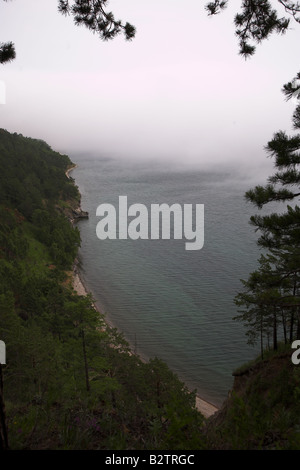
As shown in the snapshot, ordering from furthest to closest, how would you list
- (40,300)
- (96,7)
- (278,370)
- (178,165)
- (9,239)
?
(178,165) < (9,239) < (40,300) < (278,370) < (96,7)

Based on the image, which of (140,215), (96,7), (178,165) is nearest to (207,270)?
(140,215)

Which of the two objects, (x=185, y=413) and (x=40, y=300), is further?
(x=40, y=300)

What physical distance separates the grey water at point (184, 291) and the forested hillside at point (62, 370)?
4.86 meters

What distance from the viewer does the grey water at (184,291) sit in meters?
27.8

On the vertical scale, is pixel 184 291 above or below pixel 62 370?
above

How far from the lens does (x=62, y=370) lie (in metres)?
15.2

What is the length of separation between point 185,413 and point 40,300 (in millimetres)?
27022

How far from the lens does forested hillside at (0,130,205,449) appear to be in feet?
14.7

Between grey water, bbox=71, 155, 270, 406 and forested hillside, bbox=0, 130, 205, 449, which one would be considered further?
grey water, bbox=71, 155, 270, 406

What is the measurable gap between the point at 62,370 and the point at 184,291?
2511cm

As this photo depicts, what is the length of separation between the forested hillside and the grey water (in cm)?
486
